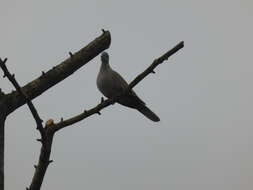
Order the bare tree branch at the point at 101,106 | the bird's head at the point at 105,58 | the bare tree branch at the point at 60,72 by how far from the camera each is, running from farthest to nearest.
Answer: the bird's head at the point at 105,58 < the bare tree branch at the point at 60,72 < the bare tree branch at the point at 101,106

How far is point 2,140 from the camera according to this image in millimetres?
3090

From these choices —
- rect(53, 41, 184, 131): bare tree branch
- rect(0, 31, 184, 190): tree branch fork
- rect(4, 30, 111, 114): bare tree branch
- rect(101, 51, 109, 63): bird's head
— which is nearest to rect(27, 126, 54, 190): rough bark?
rect(0, 31, 184, 190): tree branch fork

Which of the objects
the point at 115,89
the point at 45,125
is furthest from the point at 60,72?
the point at 115,89

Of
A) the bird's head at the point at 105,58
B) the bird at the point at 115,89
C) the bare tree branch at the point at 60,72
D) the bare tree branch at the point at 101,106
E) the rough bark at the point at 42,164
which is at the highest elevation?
the bird's head at the point at 105,58

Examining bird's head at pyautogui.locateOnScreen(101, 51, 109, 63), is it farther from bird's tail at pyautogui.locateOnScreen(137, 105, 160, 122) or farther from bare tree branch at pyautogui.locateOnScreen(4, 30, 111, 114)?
bare tree branch at pyautogui.locateOnScreen(4, 30, 111, 114)

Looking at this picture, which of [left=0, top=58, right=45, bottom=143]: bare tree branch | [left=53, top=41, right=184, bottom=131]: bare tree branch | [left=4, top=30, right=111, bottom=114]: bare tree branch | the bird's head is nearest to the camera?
[left=0, top=58, right=45, bottom=143]: bare tree branch

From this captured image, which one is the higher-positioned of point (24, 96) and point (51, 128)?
point (24, 96)

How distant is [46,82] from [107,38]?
0.66m

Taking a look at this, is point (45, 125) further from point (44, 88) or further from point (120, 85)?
point (120, 85)

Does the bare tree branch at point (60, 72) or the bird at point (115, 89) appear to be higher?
→ the bird at point (115, 89)

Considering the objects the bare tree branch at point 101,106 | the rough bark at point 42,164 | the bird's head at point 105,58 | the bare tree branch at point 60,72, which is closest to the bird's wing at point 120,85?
the bird's head at point 105,58

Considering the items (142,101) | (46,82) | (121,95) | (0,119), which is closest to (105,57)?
(142,101)

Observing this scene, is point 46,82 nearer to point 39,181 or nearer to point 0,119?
point 0,119

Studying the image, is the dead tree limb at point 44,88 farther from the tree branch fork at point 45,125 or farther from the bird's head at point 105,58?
the bird's head at point 105,58
